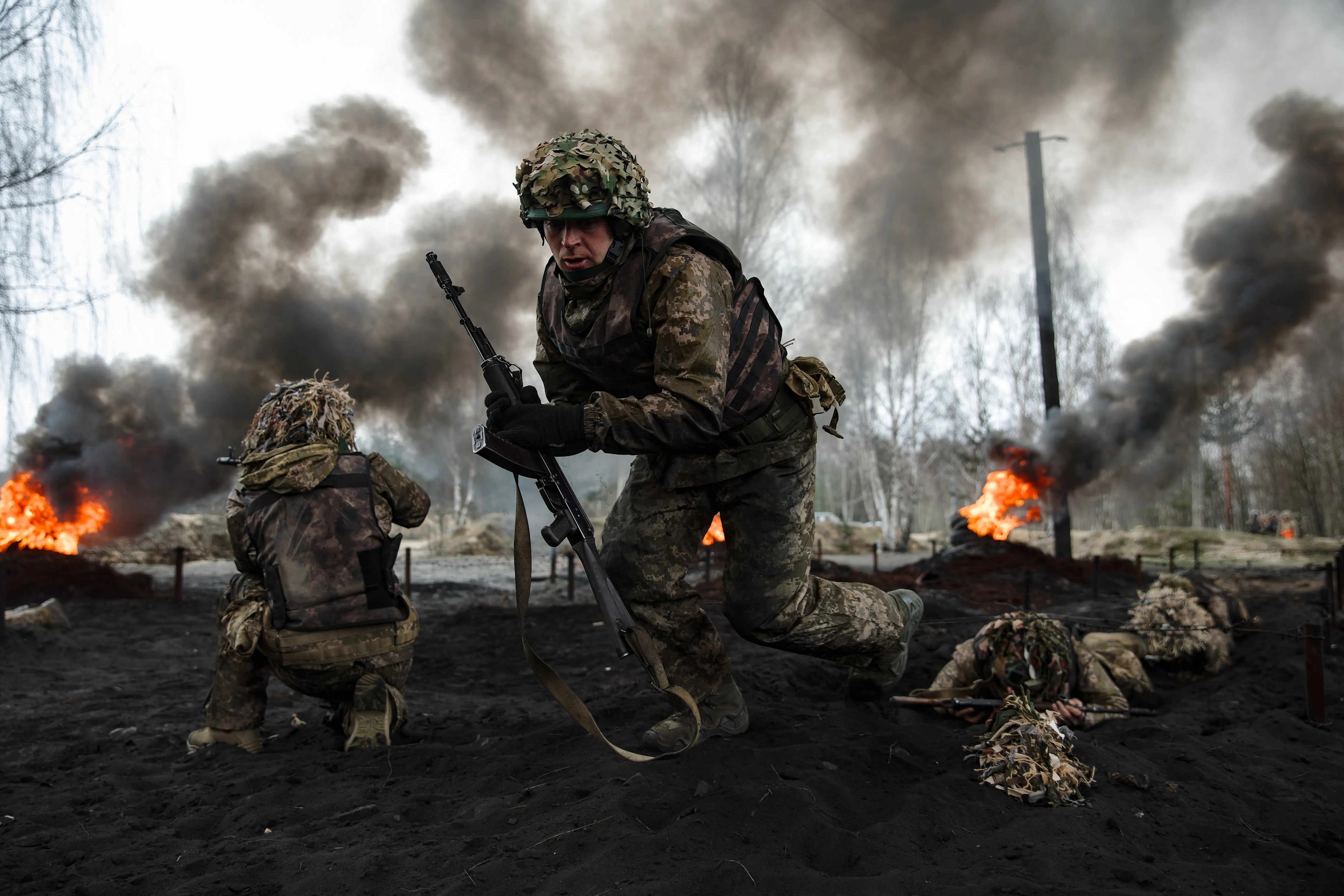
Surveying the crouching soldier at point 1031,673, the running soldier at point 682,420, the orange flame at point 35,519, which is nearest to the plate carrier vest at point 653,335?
the running soldier at point 682,420

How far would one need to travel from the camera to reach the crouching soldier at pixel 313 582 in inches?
126

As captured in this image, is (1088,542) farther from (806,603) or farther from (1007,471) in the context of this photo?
(806,603)

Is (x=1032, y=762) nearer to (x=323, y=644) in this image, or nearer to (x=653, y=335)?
(x=653, y=335)

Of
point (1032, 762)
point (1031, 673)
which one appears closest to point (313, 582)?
point (1032, 762)

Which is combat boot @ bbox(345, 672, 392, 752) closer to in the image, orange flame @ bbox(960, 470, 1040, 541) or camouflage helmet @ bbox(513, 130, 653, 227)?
camouflage helmet @ bbox(513, 130, 653, 227)

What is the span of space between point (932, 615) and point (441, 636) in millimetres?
3921

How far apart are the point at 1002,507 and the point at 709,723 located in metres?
12.1

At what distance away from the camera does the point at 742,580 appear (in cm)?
292

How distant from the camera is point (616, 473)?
86.9 feet

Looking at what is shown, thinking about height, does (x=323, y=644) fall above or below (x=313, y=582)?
below

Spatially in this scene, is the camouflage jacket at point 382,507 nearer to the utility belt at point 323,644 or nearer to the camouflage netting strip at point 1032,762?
the utility belt at point 323,644

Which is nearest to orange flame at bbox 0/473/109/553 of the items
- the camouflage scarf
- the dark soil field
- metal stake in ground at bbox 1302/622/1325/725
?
the dark soil field

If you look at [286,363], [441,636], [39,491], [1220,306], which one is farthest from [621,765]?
[1220,306]

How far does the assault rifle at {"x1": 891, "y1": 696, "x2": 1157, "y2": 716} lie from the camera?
346cm
